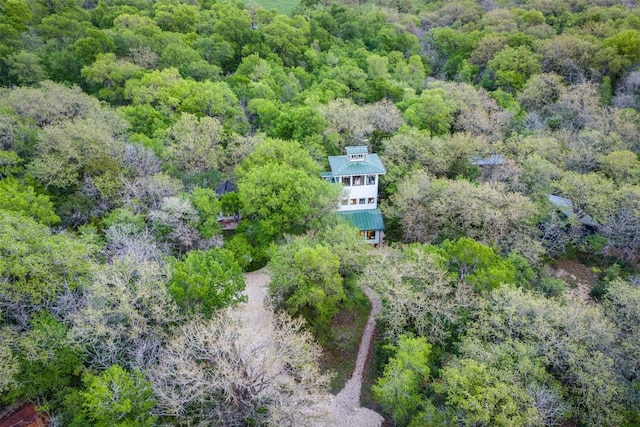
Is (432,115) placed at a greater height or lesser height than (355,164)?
greater

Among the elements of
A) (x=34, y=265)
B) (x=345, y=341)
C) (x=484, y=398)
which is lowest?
(x=345, y=341)

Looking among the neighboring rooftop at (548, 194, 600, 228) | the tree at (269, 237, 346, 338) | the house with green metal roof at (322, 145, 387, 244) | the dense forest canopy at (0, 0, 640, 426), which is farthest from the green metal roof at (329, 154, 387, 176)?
the neighboring rooftop at (548, 194, 600, 228)

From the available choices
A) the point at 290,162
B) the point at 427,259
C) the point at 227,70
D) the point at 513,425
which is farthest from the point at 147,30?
the point at 513,425

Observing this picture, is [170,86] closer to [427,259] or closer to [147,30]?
[147,30]

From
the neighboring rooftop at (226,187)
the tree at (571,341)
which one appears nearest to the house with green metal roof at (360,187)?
the neighboring rooftop at (226,187)

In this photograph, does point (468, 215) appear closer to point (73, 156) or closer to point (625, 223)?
point (625, 223)

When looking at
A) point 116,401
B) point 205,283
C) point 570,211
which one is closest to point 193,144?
point 205,283

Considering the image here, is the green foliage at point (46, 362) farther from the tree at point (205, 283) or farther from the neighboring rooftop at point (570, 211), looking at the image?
the neighboring rooftop at point (570, 211)

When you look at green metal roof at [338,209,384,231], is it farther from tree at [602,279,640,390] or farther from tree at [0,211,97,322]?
tree at [0,211,97,322]
